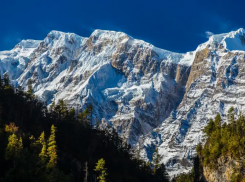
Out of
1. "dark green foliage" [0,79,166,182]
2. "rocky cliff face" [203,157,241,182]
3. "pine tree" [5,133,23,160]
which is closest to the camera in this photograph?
"dark green foliage" [0,79,166,182]

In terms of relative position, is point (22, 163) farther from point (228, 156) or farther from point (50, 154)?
point (228, 156)

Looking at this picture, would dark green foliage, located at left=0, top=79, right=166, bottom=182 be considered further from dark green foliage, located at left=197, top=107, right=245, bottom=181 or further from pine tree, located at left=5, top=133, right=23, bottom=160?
dark green foliage, located at left=197, top=107, right=245, bottom=181

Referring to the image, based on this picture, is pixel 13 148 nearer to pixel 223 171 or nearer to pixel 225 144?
pixel 225 144

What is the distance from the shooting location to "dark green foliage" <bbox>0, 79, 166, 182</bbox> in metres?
83.7

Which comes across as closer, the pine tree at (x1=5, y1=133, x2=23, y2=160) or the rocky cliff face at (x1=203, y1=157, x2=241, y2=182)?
the pine tree at (x1=5, y1=133, x2=23, y2=160)

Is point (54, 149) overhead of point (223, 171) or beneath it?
overhead

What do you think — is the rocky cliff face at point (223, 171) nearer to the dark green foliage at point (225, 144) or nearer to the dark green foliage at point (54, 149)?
the dark green foliage at point (225, 144)

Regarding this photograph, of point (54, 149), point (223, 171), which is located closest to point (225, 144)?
point (223, 171)

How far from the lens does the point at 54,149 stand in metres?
92.9

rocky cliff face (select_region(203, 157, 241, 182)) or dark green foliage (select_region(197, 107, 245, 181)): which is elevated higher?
dark green foliage (select_region(197, 107, 245, 181))

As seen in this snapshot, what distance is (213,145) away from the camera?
119375 mm

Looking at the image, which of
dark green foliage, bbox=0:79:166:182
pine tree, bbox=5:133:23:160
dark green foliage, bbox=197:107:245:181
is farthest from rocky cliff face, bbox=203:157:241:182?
pine tree, bbox=5:133:23:160

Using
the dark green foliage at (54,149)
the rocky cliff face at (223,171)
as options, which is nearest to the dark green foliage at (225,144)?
the rocky cliff face at (223,171)

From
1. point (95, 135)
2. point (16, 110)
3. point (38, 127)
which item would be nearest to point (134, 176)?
point (95, 135)
